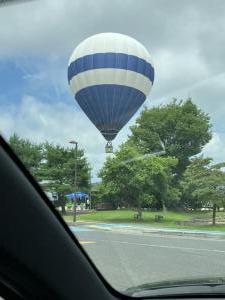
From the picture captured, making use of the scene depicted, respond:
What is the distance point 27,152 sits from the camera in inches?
89.7

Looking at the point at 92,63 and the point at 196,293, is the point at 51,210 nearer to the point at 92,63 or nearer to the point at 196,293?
the point at 196,293

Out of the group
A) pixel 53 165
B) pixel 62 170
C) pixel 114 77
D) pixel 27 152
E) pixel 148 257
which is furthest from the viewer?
pixel 114 77

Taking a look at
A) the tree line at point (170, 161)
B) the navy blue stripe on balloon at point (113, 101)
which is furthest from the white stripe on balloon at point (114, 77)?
the tree line at point (170, 161)

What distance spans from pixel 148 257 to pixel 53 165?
3.07 m

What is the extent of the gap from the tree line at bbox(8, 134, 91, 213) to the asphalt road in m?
0.33

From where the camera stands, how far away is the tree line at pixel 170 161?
9.01 meters

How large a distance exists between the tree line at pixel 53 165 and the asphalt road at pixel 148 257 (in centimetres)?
33

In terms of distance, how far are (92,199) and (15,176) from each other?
193 cm

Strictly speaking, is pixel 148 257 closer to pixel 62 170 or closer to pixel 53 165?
pixel 62 170

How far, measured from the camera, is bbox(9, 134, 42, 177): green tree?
2.14m

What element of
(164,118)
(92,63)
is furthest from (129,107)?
(164,118)

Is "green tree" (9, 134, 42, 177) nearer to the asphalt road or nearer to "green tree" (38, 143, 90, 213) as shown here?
"green tree" (38, 143, 90, 213)

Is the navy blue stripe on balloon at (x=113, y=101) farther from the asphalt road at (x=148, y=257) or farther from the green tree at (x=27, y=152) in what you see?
the green tree at (x=27, y=152)

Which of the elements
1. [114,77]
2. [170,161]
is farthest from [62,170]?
[114,77]
